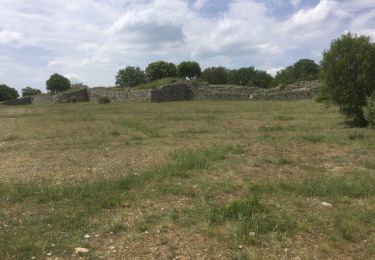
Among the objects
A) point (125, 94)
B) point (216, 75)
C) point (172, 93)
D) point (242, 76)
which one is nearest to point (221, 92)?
point (172, 93)

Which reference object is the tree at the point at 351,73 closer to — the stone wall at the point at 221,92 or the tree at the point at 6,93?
the stone wall at the point at 221,92

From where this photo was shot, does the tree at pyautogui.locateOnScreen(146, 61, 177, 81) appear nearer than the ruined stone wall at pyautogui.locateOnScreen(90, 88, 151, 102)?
No

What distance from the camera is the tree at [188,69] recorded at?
6900 centimetres

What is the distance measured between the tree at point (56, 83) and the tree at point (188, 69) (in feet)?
65.7

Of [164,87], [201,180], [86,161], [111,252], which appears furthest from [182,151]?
[164,87]

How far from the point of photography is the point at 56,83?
76062mm

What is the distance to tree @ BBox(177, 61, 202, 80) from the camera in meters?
69.0

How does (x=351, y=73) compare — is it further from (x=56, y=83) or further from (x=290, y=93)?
(x=56, y=83)

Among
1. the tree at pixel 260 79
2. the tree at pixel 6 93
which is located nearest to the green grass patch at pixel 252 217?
the tree at pixel 260 79

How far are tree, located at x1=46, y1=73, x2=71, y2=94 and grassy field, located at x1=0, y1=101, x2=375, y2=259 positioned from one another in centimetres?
6623

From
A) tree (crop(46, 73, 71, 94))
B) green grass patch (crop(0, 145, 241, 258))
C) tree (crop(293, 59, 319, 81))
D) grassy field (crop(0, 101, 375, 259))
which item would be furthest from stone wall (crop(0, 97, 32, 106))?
green grass patch (crop(0, 145, 241, 258))

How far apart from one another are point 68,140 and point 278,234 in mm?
9522

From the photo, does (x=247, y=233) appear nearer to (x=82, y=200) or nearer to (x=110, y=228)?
(x=110, y=228)

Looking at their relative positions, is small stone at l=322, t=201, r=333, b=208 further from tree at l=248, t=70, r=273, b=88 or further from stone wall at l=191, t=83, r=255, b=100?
tree at l=248, t=70, r=273, b=88
